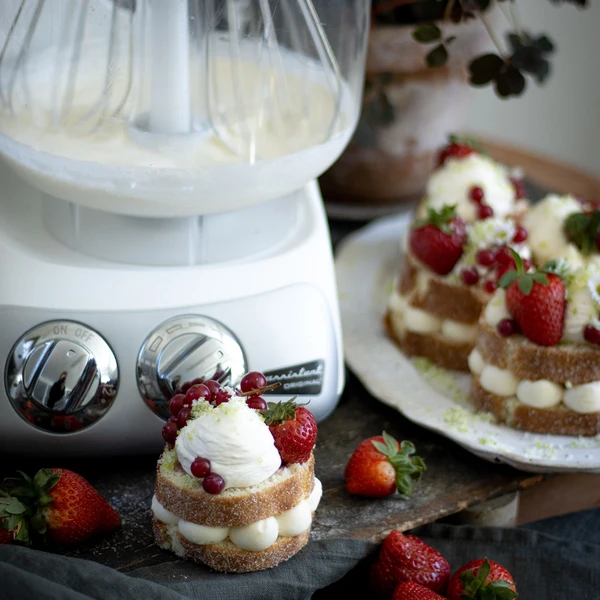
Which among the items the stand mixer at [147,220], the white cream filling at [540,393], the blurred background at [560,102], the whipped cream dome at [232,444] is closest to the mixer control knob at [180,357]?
the stand mixer at [147,220]

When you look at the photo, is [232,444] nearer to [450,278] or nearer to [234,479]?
[234,479]

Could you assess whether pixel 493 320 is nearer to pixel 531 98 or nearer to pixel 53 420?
pixel 53 420

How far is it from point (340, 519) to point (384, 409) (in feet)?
0.71

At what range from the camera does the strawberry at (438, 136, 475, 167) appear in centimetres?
138

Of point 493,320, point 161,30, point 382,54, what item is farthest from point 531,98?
point 161,30

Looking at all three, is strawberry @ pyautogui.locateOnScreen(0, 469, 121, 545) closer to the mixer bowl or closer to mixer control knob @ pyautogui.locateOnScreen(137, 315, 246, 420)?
mixer control knob @ pyautogui.locateOnScreen(137, 315, 246, 420)

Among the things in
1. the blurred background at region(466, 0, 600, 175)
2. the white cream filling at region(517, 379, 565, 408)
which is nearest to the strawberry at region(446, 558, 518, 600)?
the white cream filling at region(517, 379, 565, 408)

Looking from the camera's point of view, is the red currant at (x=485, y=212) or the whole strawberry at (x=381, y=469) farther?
the red currant at (x=485, y=212)

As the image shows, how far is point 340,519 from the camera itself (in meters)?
0.94

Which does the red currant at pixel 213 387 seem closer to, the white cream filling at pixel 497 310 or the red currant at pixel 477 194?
the white cream filling at pixel 497 310

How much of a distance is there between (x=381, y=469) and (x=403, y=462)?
0.03 m

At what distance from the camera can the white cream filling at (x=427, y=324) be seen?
3.90 ft

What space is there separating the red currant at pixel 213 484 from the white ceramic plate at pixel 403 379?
1.06ft

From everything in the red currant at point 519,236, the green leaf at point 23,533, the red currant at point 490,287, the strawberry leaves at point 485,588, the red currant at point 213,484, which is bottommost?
the strawberry leaves at point 485,588
